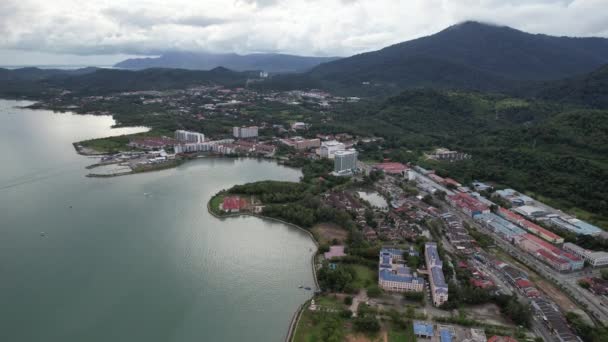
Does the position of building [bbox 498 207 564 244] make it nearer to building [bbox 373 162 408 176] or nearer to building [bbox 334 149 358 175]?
building [bbox 373 162 408 176]

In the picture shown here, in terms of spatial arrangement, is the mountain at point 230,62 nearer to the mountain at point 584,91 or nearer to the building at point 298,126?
the mountain at point 584,91

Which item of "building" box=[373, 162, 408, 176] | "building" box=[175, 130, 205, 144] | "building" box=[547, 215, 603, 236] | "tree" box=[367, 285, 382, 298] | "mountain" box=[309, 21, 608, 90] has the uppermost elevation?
"mountain" box=[309, 21, 608, 90]

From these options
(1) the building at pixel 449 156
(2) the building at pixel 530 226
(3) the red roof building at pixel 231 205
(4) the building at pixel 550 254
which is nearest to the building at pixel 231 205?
(3) the red roof building at pixel 231 205

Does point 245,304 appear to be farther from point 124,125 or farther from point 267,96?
point 267,96

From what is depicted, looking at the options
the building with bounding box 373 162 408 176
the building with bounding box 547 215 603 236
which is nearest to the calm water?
the building with bounding box 373 162 408 176

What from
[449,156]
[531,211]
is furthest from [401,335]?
[449,156]

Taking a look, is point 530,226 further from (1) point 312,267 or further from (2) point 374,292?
(1) point 312,267

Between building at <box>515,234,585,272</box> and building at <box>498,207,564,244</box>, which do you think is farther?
building at <box>498,207,564,244</box>
